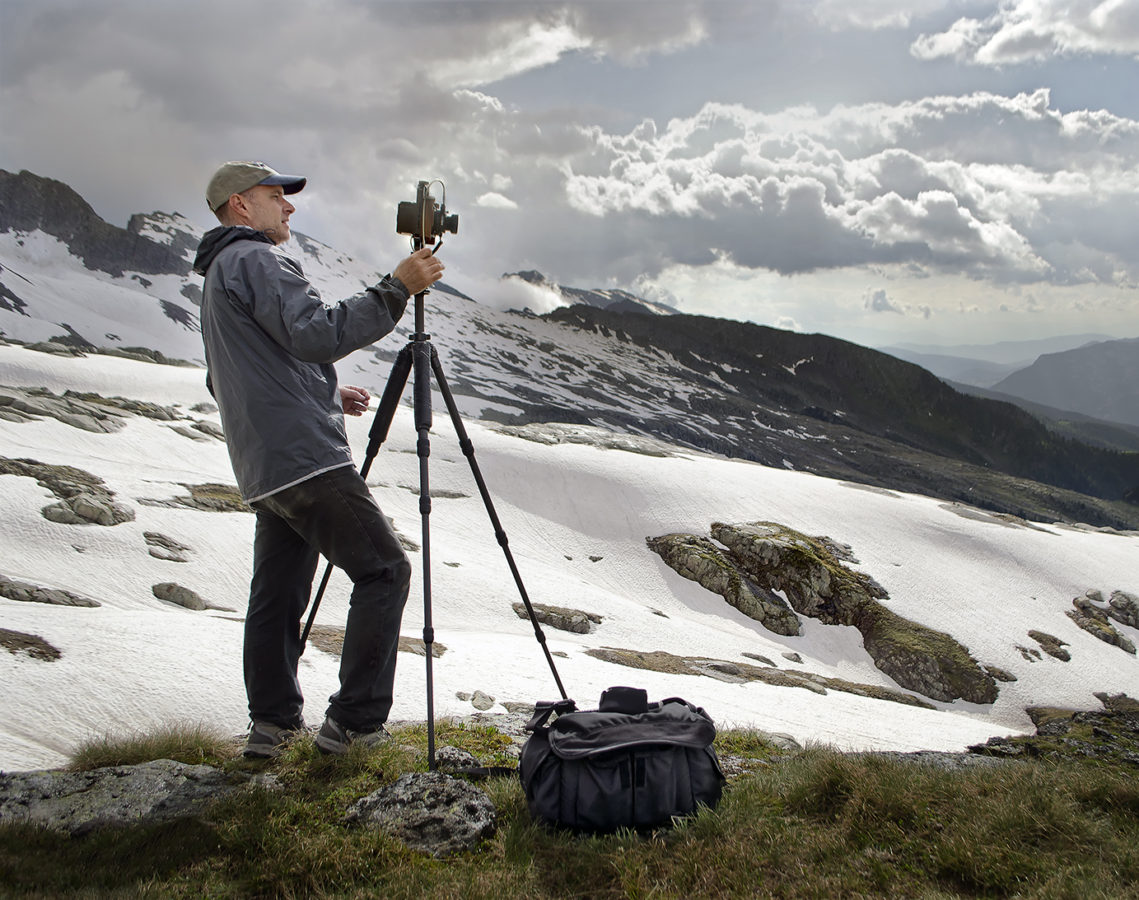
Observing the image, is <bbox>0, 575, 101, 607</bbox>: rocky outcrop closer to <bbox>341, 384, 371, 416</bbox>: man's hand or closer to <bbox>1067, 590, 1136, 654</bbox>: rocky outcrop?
<bbox>341, 384, 371, 416</bbox>: man's hand

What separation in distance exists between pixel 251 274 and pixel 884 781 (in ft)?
17.4

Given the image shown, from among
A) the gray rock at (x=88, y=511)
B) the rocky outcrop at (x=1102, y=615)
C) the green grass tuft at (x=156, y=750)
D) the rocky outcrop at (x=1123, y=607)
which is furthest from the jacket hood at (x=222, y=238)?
the rocky outcrop at (x=1123, y=607)

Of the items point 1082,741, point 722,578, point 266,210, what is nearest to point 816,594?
point 722,578

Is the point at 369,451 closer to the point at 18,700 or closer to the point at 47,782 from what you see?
the point at 47,782

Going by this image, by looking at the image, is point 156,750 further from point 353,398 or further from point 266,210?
point 266,210

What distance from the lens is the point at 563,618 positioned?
24.2 m

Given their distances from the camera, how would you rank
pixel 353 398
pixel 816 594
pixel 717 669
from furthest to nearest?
pixel 816 594 → pixel 717 669 → pixel 353 398

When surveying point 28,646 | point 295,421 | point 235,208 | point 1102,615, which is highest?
point 235,208

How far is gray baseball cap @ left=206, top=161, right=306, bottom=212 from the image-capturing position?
5.03m

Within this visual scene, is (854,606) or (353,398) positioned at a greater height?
(353,398)

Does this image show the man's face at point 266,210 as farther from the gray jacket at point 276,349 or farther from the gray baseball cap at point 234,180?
the gray jacket at point 276,349

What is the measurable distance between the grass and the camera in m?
3.87

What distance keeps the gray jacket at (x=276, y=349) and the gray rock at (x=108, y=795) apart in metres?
1.86

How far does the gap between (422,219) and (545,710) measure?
3.83 meters
